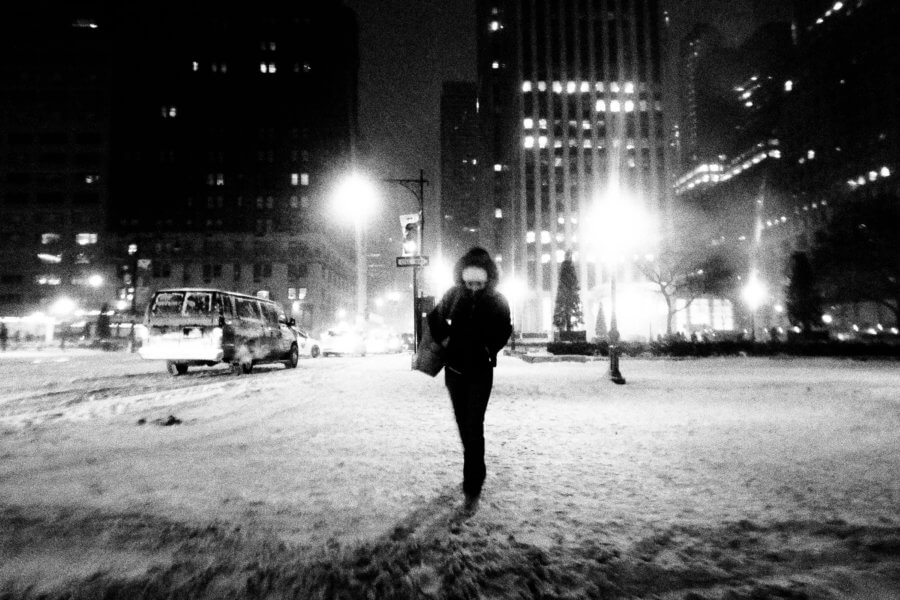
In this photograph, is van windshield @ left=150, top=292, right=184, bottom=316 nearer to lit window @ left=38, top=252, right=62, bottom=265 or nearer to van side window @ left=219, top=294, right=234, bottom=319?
van side window @ left=219, top=294, right=234, bottom=319

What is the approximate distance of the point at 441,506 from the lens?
377 cm

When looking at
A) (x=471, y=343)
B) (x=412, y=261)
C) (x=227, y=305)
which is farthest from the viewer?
(x=412, y=261)

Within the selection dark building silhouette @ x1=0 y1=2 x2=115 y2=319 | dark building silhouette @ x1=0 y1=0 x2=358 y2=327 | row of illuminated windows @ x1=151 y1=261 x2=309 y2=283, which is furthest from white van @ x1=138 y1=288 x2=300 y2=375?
dark building silhouette @ x1=0 y1=2 x2=115 y2=319

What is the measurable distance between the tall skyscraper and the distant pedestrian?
92864 mm

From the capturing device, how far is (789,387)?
1209 centimetres

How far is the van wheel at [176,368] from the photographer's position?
14.5 m

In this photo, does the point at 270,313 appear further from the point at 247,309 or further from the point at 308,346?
the point at 308,346

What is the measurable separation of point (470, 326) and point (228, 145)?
99327 millimetres

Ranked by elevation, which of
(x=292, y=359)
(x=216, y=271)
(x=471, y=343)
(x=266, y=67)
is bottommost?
(x=292, y=359)

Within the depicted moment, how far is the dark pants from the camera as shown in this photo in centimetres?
390

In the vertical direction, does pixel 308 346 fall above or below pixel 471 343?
below

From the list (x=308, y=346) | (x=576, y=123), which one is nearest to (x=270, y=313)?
(x=308, y=346)

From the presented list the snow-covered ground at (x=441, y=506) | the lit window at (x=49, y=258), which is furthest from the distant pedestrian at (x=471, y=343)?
the lit window at (x=49, y=258)

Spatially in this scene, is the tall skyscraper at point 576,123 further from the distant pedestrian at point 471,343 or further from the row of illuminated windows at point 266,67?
the distant pedestrian at point 471,343
